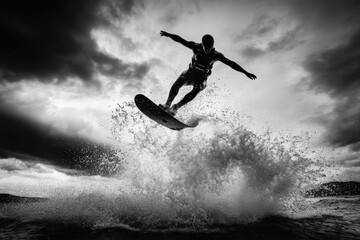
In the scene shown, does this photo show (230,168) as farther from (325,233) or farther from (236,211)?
(325,233)

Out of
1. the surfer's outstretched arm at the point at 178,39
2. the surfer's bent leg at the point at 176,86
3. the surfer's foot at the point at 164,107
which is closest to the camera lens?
the surfer's outstretched arm at the point at 178,39

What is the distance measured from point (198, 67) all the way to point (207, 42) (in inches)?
40.9

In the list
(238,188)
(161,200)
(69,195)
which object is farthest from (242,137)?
(69,195)

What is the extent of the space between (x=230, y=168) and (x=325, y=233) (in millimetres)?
4879

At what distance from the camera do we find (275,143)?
37.7ft

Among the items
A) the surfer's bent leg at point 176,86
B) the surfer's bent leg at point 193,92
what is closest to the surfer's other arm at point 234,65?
the surfer's bent leg at point 193,92

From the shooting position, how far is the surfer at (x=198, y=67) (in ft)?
28.0

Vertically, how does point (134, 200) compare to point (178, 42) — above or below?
below

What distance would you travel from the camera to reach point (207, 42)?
8414mm

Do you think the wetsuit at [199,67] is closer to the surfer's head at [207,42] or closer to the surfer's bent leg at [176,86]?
the surfer's bent leg at [176,86]

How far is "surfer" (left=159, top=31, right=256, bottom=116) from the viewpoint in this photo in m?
8.54

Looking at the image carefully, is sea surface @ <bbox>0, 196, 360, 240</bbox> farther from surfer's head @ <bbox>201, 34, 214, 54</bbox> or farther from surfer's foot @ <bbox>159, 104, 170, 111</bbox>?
surfer's head @ <bbox>201, 34, 214, 54</bbox>

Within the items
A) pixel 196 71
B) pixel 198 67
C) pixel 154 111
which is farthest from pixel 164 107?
pixel 198 67

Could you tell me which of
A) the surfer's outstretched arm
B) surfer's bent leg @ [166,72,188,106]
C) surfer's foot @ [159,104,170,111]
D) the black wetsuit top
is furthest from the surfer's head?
surfer's foot @ [159,104,170,111]
